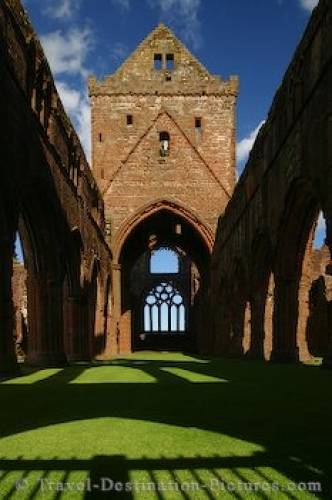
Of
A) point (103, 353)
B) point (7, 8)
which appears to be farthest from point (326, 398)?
point (103, 353)

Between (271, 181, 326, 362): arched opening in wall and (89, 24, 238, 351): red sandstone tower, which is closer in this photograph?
(271, 181, 326, 362): arched opening in wall

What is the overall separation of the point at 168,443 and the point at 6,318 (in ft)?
18.9

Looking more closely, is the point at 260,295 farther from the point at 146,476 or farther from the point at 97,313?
the point at 146,476

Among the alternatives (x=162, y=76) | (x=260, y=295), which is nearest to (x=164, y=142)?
(x=162, y=76)

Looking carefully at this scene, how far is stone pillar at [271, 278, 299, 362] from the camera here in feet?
40.9

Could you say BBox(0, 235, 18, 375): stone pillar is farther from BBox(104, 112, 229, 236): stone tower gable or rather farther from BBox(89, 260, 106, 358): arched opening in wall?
BBox(104, 112, 229, 236): stone tower gable

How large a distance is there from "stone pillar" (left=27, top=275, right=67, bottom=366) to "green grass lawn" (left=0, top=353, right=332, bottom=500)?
6.71m

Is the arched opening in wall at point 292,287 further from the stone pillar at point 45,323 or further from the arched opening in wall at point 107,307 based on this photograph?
the arched opening in wall at point 107,307

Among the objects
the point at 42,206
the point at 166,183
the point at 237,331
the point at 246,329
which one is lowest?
the point at 237,331

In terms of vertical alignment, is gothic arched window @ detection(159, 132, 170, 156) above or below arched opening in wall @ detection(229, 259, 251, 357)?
above

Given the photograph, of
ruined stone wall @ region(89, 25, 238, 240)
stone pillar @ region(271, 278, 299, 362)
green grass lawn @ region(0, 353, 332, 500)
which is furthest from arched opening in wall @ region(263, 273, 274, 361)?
ruined stone wall @ region(89, 25, 238, 240)

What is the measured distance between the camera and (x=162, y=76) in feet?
87.8

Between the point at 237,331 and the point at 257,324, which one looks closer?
the point at 257,324

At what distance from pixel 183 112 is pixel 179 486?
2530cm
